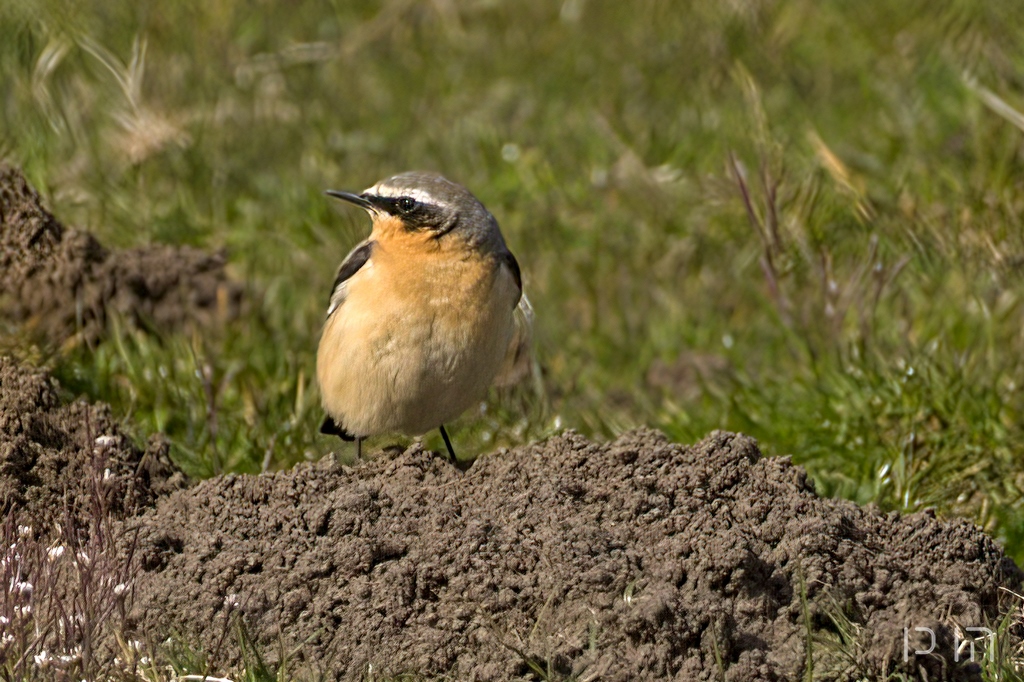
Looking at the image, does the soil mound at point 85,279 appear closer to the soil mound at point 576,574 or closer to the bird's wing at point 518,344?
the bird's wing at point 518,344

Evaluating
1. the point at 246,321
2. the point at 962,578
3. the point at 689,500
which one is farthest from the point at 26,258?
the point at 962,578

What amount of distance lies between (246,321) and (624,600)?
3.48 meters

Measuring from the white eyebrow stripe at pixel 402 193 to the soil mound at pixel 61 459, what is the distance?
1.31 m

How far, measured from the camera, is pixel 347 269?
5.78 metres

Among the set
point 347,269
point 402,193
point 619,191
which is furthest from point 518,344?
point 619,191

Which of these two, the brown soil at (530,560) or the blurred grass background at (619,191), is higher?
the brown soil at (530,560)

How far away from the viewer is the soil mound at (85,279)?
5.84 metres

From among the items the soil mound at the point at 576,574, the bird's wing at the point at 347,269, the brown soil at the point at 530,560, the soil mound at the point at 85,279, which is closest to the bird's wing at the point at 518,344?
the bird's wing at the point at 347,269

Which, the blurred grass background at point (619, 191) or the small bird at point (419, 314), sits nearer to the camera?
the small bird at point (419, 314)

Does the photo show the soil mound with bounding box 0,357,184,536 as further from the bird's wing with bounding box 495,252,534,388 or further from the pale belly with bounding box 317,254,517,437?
the bird's wing with bounding box 495,252,534,388

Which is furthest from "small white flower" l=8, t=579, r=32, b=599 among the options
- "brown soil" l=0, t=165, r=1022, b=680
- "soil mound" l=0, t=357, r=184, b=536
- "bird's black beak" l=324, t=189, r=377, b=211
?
"bird's black beak" l=324, t=189, r=377, b=211

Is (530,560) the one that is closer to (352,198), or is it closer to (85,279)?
(352,198)

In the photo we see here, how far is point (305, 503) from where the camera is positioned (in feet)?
14.8

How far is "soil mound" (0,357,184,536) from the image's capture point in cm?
462
